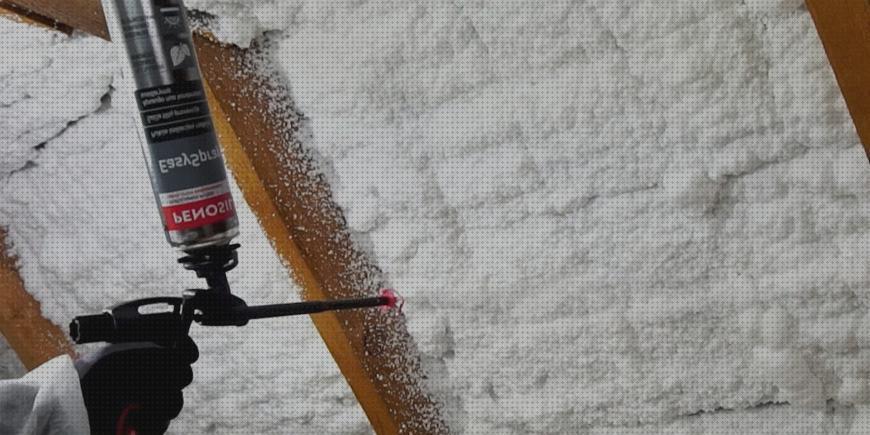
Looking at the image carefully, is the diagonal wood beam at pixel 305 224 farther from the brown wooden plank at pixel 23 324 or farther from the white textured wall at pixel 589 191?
the brown wooden plank at pixel 23 324

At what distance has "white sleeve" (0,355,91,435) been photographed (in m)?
1.17

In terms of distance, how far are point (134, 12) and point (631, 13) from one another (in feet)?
2.27

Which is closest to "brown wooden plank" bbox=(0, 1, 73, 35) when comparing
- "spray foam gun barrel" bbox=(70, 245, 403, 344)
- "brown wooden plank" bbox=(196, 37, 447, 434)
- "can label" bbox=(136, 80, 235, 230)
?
"brown wooden plank" bbox=(196, 37, 447, 434)

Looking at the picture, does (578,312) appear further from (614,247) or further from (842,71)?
(842,71)

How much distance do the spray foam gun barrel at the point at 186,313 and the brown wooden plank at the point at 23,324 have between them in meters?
1.00

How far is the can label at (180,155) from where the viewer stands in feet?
4.02

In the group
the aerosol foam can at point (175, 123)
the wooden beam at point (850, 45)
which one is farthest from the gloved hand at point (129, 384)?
the wooden beam at point (850, 45)

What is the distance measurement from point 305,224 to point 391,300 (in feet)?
0.72

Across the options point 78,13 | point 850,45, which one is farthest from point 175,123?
point 850,45

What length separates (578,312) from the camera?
159cm

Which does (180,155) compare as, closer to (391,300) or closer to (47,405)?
(47,405)

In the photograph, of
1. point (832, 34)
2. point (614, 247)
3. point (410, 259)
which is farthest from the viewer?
point (410, 259)

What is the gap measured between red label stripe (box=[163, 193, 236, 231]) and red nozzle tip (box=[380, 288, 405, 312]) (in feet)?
1.65

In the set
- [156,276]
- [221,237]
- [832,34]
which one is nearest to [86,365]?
[221,237]
